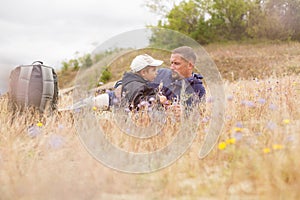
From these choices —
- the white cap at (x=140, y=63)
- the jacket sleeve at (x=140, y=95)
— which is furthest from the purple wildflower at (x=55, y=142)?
the white cap at (x=140, y=63)

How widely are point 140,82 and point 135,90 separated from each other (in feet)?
0.57

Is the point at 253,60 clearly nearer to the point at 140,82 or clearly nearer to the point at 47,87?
the point at 140,82

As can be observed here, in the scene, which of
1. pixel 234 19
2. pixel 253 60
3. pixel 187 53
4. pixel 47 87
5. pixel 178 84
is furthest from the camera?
pixel 234 19

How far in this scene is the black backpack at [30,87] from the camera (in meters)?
4.02

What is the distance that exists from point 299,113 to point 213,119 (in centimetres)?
93

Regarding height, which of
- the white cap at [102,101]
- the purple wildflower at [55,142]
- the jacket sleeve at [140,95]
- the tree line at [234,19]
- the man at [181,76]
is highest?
the tree line at [234,19]

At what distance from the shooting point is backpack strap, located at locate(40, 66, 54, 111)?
4090 millimetres

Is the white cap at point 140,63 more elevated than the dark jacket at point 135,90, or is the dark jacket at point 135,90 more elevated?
the white cap at point 140,63

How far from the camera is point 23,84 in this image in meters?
4.01

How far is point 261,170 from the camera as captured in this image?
7.20 feet

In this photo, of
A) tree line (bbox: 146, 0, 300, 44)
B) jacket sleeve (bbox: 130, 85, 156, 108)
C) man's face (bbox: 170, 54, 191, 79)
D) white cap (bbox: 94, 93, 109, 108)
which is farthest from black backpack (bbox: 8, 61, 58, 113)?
tree line (bbox: 146, 0, 300, 44)

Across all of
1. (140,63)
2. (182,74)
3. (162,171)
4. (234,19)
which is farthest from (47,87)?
(234,19)

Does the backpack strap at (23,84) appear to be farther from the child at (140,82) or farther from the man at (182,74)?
the man at (182,74)

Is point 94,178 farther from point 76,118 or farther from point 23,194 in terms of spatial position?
point 76,118
